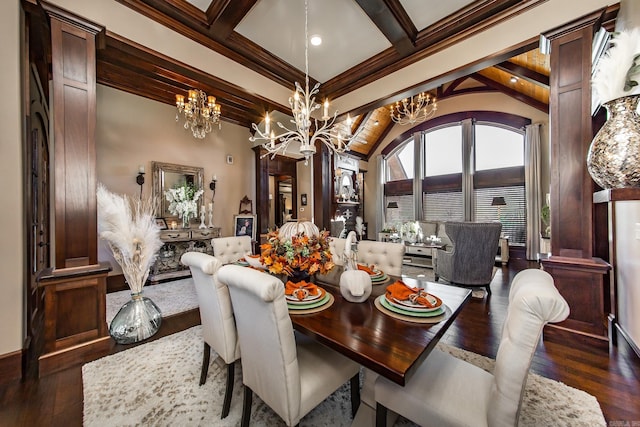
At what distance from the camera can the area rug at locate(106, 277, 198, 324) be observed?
10.3 feet

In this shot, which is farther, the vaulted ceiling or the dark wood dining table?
the vaulted ceiling

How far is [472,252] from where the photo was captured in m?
3.36

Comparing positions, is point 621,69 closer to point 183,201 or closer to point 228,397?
point 228,397

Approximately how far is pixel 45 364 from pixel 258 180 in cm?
448

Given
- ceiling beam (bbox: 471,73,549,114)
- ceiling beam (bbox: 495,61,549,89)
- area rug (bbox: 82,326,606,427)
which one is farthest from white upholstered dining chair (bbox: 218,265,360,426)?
ceiling beam (bbox: 471,73,549,114)

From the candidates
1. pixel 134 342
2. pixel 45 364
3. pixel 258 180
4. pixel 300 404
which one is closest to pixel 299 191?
pixel 258 180

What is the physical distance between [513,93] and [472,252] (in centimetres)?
521

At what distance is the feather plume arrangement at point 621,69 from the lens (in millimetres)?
979

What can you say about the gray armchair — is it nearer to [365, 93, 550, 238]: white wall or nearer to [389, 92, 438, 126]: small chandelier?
[389, 92, 438, 126]: small chandelier

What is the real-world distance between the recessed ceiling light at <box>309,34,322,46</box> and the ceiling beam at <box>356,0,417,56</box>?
2.23ft

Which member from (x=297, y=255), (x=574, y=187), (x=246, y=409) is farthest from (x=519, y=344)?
(x=574, y=187)

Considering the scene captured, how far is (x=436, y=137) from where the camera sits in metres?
7.66

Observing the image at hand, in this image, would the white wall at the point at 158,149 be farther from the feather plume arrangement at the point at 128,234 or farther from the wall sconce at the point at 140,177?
the feather plume arrangement at the point at 128,234

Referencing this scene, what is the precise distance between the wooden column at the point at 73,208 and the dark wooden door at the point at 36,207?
24cm
